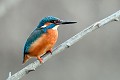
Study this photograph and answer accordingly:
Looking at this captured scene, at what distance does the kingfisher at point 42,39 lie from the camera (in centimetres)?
498

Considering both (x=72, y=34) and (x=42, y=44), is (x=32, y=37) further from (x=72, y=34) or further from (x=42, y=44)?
(x=72, y=34)

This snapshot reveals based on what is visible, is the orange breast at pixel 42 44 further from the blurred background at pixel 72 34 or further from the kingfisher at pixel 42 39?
the blurred background at pixel 72 34

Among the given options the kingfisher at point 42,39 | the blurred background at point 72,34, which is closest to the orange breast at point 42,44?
the kingfisher at point 42,39

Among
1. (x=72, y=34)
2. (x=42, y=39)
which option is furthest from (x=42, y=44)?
(x=72, y=34)

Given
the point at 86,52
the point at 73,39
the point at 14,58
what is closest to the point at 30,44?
the point at 73,39

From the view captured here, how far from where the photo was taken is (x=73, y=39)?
473cm

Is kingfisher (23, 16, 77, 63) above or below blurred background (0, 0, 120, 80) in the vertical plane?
below

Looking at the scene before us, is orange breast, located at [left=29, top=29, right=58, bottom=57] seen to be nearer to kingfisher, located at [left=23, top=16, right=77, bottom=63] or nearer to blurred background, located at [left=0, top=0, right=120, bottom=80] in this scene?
kingfisher, located at [left=23, top=16, right=77, bottom=63]

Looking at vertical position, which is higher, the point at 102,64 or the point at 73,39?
the point at 102,64

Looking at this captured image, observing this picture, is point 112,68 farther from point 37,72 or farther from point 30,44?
point 30,44

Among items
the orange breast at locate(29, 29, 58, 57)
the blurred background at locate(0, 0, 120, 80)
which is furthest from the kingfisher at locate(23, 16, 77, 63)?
the blurred background at locate(0, 0, 120, 80)

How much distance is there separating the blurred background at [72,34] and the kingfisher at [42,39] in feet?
18.9

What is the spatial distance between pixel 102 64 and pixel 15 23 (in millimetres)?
1847

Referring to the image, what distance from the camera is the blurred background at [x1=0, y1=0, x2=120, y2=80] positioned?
11.0 meters
